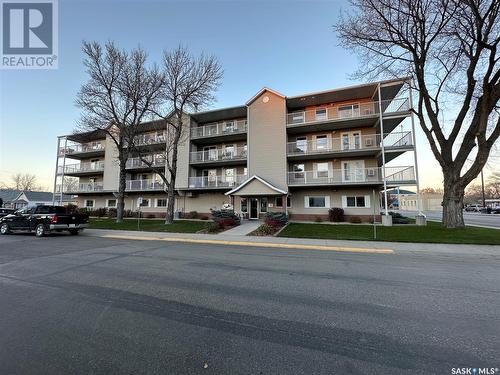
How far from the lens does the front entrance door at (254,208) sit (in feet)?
79.4

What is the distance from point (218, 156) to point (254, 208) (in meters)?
6.94

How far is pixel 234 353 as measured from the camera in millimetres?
2871

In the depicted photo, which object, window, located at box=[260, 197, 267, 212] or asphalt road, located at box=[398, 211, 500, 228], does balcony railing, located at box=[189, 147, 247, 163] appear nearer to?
window, located at box=[260, 197, 267, 212]

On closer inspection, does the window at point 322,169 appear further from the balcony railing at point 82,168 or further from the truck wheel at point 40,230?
the balcony railing at point 82,168

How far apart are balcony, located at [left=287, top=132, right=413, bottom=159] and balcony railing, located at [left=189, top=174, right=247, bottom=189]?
5.68 meters

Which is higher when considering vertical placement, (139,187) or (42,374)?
(139,187)

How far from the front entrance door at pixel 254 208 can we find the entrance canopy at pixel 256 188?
243cm

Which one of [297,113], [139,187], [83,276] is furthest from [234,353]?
[139,187]

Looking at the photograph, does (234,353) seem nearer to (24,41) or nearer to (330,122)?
(24,41)

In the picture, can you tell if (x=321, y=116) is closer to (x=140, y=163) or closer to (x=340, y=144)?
(x=340, y=144)

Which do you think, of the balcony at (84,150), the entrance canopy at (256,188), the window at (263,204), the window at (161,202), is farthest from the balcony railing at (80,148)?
the window at (263,204)

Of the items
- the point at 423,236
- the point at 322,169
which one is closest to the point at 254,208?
the point at 322,169

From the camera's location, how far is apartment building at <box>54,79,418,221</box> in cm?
2080

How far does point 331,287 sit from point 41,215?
17.5 m
